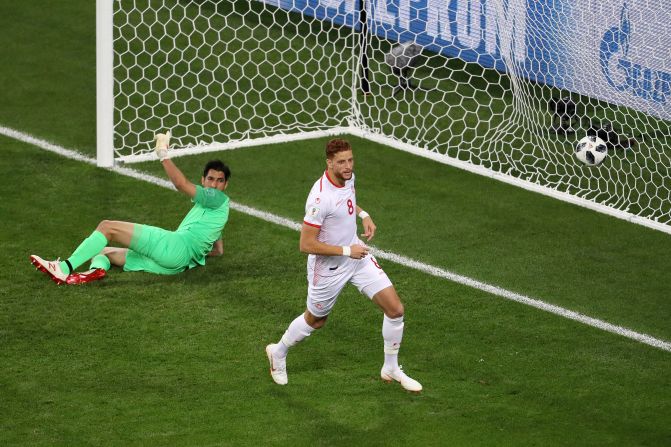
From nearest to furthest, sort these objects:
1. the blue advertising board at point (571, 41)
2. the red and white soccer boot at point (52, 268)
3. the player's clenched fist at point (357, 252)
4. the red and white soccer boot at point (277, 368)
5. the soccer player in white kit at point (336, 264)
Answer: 1. the player's clenched fist at point (357, 252)
2. the soccer player in white kit at point (336, 264)
3. the red and white soccer boot at point (277, 368)
4. the red and white soccer boot at point (52, 268)
5. the blue advertising board at point (571, 41)

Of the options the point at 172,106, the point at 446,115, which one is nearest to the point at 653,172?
the point at 446,115

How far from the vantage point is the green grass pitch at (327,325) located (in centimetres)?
812

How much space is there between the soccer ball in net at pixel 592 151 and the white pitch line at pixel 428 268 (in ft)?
7.96

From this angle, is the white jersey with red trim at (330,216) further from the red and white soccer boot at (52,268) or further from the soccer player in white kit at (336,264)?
the red and white soccer boot at (52,268)

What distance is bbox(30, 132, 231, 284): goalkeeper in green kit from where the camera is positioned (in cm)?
1017

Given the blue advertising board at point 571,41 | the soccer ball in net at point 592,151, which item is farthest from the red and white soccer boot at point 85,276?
the blue advertising board at point 571,41

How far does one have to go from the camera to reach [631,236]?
11656mm

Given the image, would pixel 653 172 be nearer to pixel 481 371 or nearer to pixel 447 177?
pixel 447 177

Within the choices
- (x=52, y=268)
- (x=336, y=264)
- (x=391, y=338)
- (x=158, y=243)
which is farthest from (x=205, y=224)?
(x=391, y=338)

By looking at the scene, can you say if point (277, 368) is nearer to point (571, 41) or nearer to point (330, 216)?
point (330, 216)

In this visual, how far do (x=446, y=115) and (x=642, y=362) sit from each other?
5573 mm

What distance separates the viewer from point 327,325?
9.62 meters

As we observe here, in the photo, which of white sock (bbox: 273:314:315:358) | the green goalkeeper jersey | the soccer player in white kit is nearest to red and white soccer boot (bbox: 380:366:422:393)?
the soccer player in white kit

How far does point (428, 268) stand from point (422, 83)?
4.44 metres
